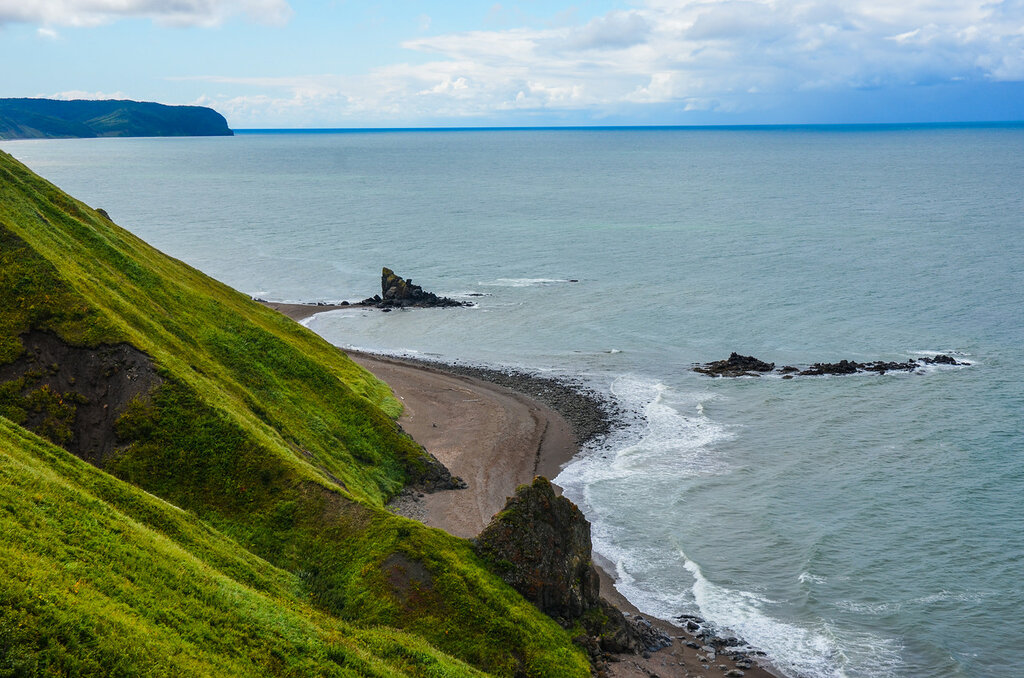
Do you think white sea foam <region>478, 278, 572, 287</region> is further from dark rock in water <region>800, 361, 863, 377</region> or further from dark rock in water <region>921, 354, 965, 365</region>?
dark rock in water <region>921, 354, 965, 365</region>

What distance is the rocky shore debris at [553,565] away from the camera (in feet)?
116

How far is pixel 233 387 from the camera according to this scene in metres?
46.5

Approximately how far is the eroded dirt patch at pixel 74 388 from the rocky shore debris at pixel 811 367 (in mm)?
54690

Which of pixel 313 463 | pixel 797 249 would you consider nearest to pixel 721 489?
pixel 313 463

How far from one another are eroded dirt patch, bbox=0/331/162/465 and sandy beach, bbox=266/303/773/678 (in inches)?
628

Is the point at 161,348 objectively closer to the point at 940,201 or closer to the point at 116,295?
the point at 116,295

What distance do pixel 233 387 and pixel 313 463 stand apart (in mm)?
6991

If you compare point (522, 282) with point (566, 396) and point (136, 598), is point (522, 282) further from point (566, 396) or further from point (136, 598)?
point (136, 598)

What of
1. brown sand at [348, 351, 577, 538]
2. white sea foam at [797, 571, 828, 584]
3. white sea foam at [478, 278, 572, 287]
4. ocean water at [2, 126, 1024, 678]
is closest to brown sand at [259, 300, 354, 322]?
ocean water at [2, 126, 1024, 678]

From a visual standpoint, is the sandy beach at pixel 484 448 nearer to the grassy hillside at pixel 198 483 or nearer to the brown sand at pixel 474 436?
the brown sand at pixel 474 436

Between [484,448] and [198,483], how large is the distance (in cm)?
2783

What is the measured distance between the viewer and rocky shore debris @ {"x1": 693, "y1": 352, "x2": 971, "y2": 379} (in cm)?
7719

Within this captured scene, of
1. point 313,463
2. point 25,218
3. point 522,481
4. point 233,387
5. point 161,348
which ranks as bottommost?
point 522,481

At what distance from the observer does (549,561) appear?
117 feet
